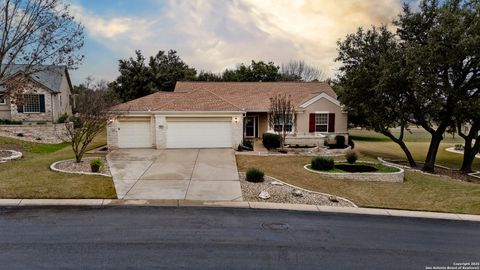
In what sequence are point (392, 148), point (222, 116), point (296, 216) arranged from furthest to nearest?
1. point (392, 148)
2. point (222, 116)
3. point (296, 216)

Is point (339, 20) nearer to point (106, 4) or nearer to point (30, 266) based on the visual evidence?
point (106, 4)

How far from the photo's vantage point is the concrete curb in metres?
9.30

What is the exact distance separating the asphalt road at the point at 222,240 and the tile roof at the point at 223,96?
508 inches

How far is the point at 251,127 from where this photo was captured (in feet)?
93.2

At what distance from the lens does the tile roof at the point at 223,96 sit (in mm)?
21391

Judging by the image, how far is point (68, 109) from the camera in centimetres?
3691

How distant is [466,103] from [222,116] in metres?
13.5

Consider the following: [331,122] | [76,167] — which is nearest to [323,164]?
[76,167]

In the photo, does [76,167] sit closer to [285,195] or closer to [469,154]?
[285,195]

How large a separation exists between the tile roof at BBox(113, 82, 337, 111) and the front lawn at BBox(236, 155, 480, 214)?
659 cm

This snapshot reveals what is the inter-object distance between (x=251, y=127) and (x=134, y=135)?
35.2ft

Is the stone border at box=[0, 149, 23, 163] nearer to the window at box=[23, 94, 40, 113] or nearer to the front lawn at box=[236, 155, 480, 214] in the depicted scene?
the front lawn at box=[236, 155, 480, 214]

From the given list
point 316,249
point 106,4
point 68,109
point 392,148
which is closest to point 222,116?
point 106,4

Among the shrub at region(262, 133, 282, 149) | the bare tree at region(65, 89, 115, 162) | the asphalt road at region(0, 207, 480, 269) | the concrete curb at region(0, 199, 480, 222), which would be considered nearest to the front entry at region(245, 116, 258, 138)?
the shrub at region(262, 133, 282, 149)
